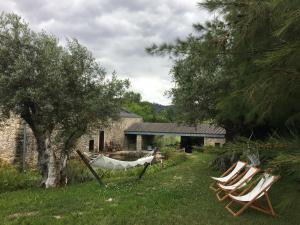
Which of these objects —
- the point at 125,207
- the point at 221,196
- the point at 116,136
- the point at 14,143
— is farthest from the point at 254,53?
the point at 116,136

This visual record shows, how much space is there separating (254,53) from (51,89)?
7.32m

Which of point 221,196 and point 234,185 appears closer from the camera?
point 234,185

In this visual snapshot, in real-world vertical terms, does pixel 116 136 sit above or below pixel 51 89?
below

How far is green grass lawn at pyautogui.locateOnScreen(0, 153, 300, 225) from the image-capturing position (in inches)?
244

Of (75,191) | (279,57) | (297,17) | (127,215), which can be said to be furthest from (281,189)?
(75,191)

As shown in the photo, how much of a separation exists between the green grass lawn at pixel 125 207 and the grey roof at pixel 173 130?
2082cm

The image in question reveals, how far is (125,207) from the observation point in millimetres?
7082

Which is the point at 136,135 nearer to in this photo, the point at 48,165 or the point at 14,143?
the point at 14,143

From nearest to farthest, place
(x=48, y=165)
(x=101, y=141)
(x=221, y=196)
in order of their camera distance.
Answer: (x=221, y=196) → (x=48, y=165) → (x=101, y=141)

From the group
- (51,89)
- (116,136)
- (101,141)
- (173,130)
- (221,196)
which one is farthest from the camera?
(116,136)

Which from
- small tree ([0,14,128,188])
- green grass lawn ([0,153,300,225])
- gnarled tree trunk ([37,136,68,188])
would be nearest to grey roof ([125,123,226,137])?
small tree ([0,14,128,188])

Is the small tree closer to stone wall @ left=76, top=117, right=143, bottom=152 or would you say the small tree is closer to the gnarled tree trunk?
the gnarled tree trunk

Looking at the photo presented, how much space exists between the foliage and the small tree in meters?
5.71

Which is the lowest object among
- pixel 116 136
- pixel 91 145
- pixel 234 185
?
pixel 234 185
